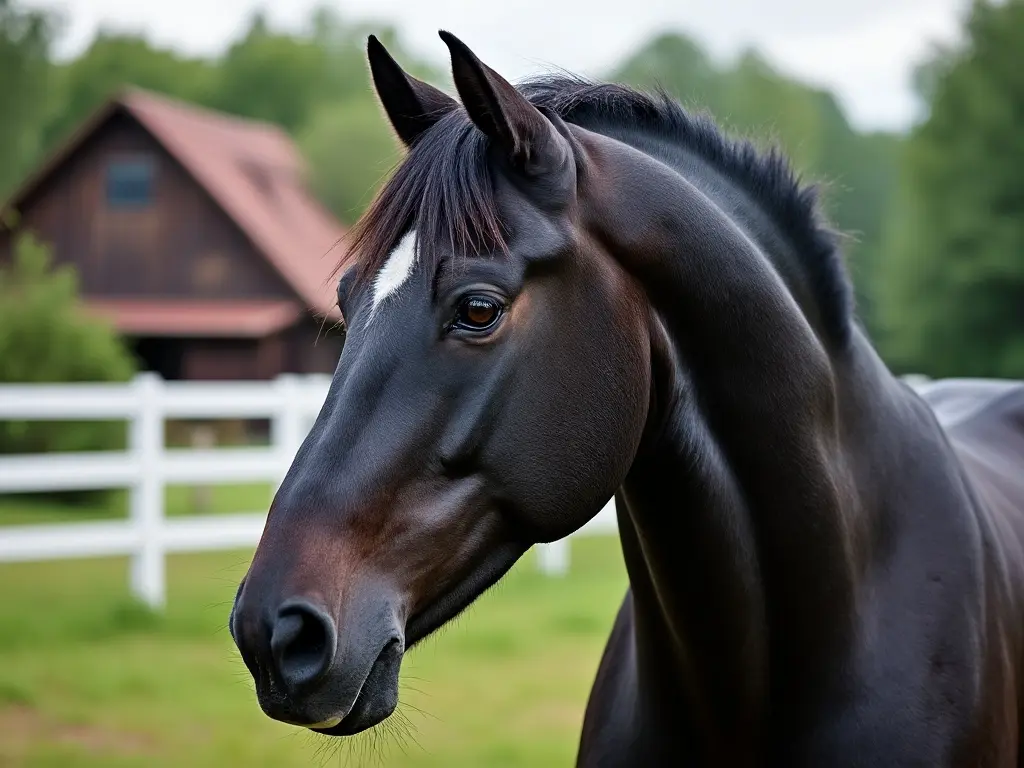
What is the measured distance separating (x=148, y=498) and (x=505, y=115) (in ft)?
22.1

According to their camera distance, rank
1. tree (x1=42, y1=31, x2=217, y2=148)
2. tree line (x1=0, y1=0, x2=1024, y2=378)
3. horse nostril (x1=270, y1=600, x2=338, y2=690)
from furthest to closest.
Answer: tree (x1=42, y1=31, x2=217, y2=148) → tree line (x1=0, y1=0, x2=1024, y2=378) → horse nostril (x1=270, y1=600, x2=338, y2=690)

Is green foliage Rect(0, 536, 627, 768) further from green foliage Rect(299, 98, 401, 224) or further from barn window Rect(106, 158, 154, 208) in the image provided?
green foliage Rect(299, 98, 401, 224)

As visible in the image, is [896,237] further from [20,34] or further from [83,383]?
[20,34]

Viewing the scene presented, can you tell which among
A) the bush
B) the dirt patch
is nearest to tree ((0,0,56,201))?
the bush

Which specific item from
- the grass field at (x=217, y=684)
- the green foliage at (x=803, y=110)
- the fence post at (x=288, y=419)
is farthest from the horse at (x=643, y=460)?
the green foliage at (x=803, y=110)

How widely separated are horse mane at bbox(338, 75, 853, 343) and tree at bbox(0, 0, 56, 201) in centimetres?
3944

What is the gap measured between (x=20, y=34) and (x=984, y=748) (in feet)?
139

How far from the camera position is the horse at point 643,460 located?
1719mm

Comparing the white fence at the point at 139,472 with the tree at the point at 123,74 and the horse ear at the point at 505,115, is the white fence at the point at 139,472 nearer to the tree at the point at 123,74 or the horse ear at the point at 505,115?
the horse ear at the point at 505,115

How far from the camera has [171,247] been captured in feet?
88.9

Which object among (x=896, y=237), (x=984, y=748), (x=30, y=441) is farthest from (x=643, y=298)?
(x=896, y=237)

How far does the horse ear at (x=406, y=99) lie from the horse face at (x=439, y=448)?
12.4 inches

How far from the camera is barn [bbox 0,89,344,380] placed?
26.0m

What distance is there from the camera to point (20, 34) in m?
38.3
